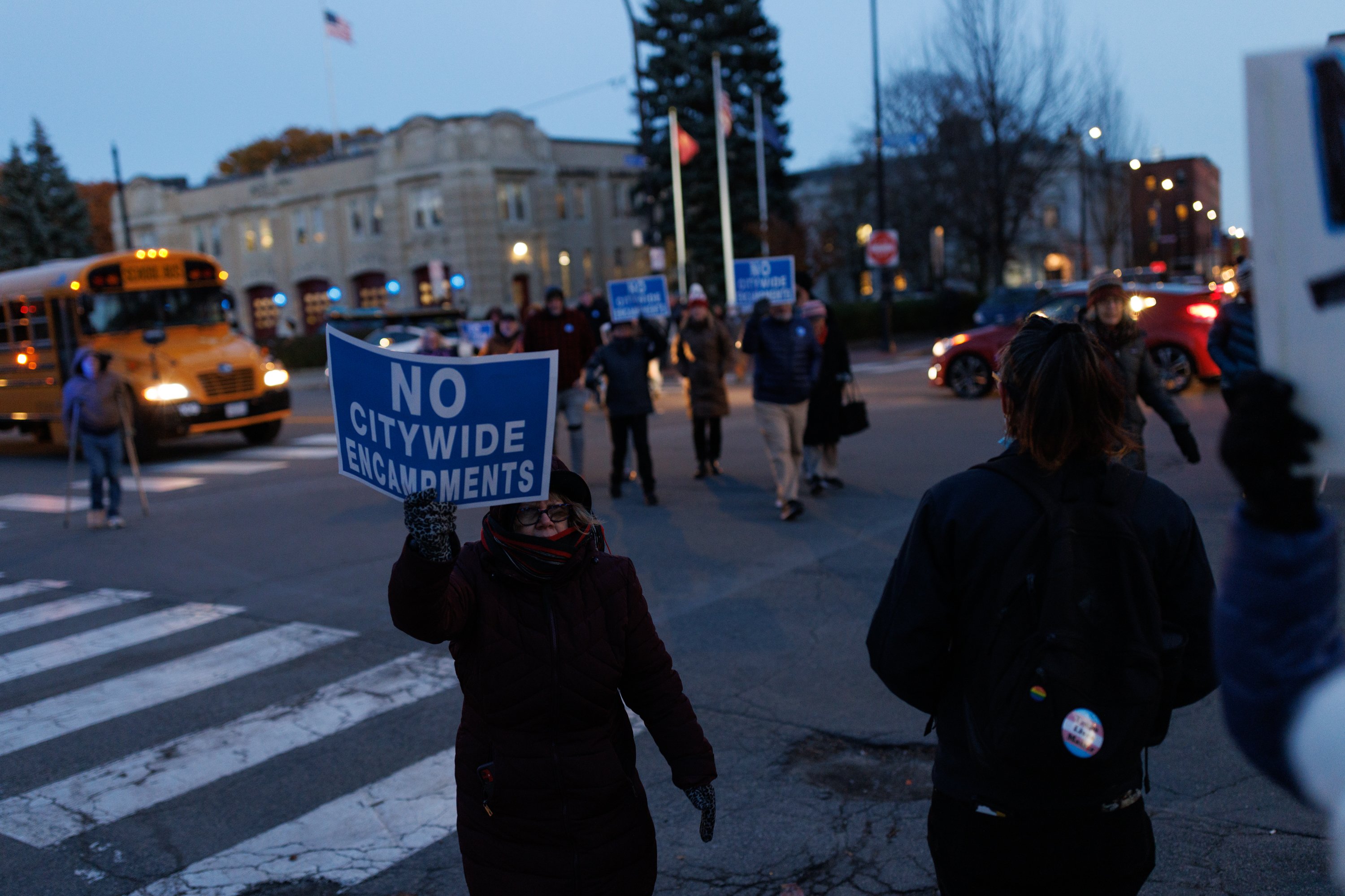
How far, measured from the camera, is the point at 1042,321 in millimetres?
2400

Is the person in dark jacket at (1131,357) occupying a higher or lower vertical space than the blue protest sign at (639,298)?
lower

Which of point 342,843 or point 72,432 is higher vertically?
point 72,432

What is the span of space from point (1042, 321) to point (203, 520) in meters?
10.8

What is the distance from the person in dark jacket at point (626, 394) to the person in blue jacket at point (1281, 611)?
30.4ft

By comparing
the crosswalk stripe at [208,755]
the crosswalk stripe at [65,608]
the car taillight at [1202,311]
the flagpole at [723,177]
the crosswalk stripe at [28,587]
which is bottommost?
the crosswalk stripe at [208,755]

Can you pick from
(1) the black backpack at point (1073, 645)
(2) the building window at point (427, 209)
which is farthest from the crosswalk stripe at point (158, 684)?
(2) the building window at point (427, 209)

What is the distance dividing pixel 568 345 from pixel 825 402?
2.65m

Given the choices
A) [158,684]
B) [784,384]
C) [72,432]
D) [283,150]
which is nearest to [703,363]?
[784,384]

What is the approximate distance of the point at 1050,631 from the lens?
214cm

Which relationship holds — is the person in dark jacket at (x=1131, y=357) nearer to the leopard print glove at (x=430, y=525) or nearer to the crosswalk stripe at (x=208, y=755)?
the crosswalk stripe at (x=208, y=755)

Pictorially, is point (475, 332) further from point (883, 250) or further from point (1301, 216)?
point (1301, 216)

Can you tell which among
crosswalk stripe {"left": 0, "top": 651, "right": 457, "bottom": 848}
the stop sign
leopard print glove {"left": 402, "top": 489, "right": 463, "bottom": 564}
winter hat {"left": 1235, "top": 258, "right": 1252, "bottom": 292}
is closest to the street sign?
leopard print glove {"left": 402, "top": 489, "right": 463, "bottom": 564}

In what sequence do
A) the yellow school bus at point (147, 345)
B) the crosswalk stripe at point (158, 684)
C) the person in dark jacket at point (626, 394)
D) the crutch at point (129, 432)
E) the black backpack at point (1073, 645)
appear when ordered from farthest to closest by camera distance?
the yellow school bus at point (147, 345) → the crutch at point (129, 432) → the person in dark jacket at point (626, 394) → the crosswalk stripe at point (158, 684) → the black backpack at point (1073, 645)

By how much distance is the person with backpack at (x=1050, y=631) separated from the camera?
2154 millimetres
